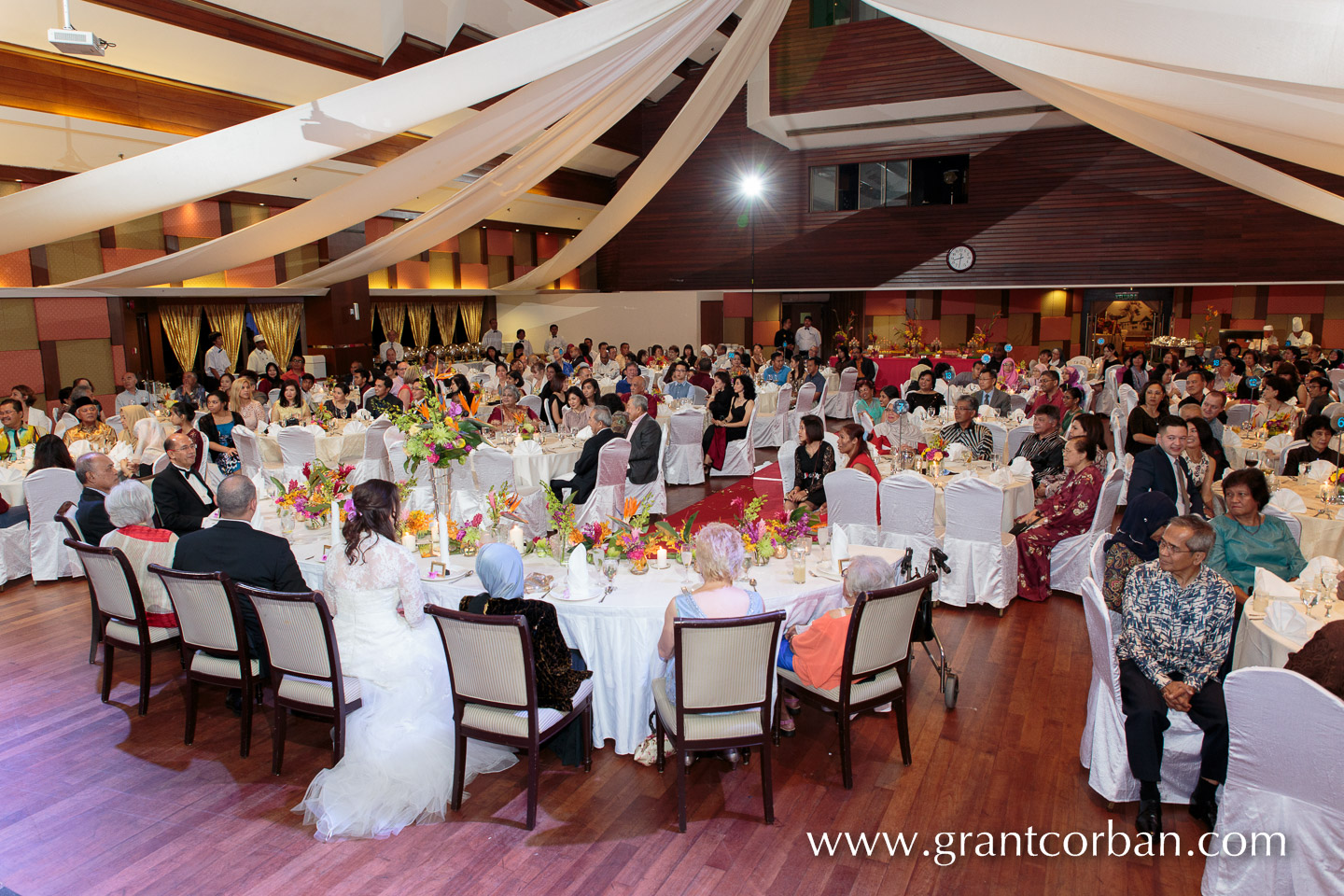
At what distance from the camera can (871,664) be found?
3.59 meters

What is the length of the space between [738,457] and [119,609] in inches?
255

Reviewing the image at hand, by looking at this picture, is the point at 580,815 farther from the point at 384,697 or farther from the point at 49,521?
the point at 49,521

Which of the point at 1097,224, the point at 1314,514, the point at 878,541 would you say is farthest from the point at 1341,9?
the point at 1097,224

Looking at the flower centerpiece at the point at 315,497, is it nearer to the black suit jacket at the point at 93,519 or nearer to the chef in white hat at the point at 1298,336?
the black suit jacket at the point at 93,519

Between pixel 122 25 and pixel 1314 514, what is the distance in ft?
39.1

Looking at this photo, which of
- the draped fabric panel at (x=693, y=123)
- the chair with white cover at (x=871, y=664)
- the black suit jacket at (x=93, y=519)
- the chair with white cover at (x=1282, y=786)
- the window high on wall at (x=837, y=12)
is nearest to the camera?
the chair with white cover at (x=1282, y=786)

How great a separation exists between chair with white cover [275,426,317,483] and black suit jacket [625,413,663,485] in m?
2.99

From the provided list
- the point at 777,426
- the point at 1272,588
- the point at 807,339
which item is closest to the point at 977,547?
the point at 1272,588

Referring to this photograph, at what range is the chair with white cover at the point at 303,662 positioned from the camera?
3512 mm

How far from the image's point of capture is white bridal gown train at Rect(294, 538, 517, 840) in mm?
3383

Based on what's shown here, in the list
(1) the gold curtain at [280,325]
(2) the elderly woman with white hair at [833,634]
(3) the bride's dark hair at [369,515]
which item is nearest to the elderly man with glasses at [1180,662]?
(2) the elderly woman with white hair at [833,634]

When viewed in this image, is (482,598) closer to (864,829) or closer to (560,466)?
(864,829)

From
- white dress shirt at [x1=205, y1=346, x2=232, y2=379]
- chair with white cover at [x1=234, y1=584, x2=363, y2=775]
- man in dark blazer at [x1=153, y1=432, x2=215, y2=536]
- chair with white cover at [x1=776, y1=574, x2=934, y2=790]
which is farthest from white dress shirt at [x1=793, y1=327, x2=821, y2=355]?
chair with white cover at [x1=234, y1=584, x2=363, y2=775]

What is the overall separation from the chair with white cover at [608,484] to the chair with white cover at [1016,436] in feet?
12.1
